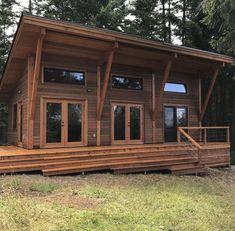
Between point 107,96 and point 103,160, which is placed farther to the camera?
point 107,96

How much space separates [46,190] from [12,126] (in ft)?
28.3

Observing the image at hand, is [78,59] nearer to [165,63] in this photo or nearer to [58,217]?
[165,63]

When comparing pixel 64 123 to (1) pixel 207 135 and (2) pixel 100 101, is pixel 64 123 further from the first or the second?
(1) pixel 207 135

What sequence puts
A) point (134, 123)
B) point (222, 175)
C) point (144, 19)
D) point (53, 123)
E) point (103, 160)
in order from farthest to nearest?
point (144, 19), point (134, 123), point (53, 123), point (222, 175), point (103, 160)

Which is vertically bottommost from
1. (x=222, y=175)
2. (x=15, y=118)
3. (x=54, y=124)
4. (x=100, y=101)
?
(x=222, y=175)

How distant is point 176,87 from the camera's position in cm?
1418

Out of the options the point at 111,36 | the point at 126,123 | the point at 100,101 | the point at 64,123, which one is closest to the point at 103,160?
the point at 64,123

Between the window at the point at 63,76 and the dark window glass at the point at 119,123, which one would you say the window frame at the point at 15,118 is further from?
the dark window glass at the point at 119,123

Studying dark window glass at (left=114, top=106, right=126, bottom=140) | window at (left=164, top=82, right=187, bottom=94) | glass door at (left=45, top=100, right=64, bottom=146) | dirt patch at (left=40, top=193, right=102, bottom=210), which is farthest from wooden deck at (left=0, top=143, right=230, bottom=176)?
window at (left=164, top=82, right=187, bottom=94)

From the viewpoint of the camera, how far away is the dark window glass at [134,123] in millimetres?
12727

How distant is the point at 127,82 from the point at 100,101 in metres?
1.86

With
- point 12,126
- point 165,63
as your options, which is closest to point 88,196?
point 165,63

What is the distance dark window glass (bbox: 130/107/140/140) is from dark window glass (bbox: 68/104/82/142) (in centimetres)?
229

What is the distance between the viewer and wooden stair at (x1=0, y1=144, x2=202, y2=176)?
843 centimetres
